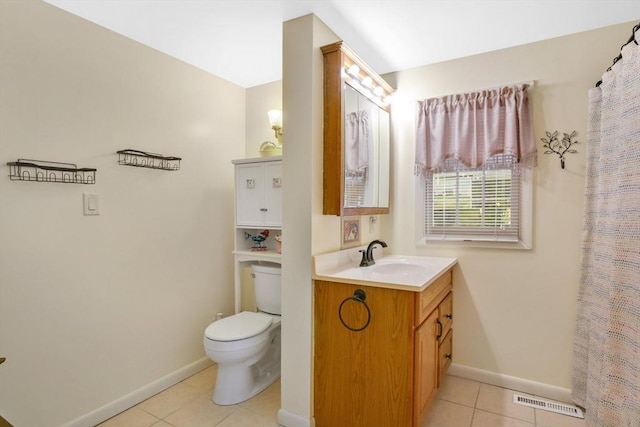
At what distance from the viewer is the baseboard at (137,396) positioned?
1.94 metres

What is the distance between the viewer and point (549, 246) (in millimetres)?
2223

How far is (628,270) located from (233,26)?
7.97 ft

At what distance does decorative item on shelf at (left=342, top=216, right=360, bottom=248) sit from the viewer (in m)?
2.25

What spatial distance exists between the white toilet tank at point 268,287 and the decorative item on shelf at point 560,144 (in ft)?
6.60

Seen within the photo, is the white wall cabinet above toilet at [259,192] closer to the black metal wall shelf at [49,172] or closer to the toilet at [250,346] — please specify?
the toilet at [250,346]

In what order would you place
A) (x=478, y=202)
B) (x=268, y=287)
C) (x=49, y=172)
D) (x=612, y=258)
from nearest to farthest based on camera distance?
(x=612, y=258), (x=49, y=172), (x=478, y=202), (x=268, y=287)

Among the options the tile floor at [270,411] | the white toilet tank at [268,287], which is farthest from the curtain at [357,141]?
the tile floor at [270,411]

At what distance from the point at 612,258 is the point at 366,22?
1812 mm

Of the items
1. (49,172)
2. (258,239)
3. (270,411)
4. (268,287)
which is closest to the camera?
(49,172)

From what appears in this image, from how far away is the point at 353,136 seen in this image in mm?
2148

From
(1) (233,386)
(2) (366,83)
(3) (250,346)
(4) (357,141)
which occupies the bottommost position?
(1) (233,386)

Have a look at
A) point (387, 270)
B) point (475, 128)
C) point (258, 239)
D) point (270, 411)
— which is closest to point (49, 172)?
point (258, 239)

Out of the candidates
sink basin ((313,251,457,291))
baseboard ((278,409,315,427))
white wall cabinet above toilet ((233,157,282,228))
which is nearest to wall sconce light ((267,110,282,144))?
white wall cabinet above toilet ((233,157,282,228))

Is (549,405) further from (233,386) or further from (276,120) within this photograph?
(276,120)
